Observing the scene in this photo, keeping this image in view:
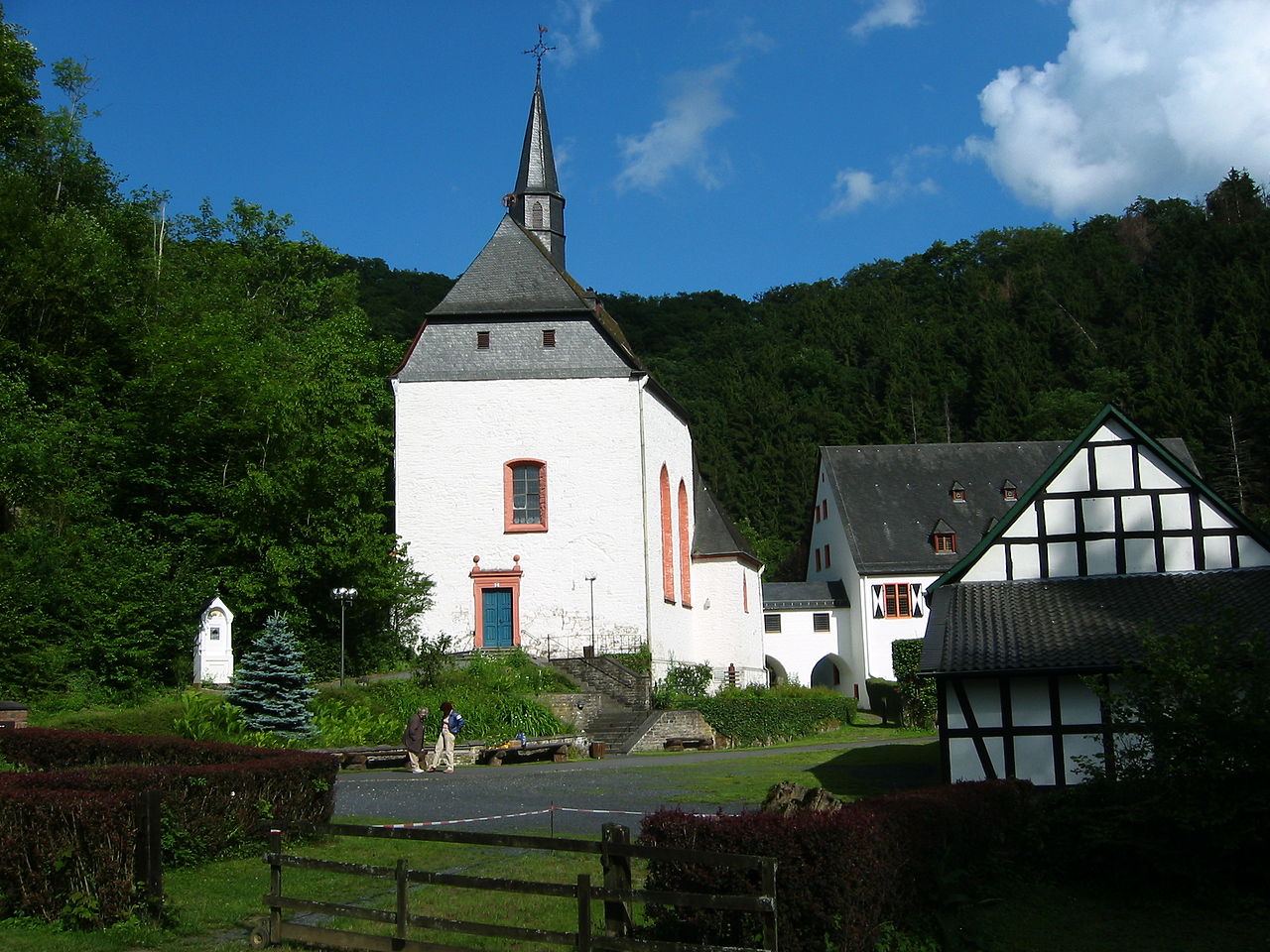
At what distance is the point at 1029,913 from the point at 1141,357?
204ft

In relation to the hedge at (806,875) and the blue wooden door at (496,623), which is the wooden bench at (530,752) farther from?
the hedge at (806,875)

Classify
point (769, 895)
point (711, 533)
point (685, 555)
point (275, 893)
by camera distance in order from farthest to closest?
point (711, 533)
point (685, 555)
point (275, 893)
point (769, 895)

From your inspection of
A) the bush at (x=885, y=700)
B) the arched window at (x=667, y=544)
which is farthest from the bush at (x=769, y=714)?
the arched window at (x=667, y=544)

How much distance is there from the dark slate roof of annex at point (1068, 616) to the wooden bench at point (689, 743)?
32.8ft

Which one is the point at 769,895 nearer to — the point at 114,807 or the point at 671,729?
the point at 114,807

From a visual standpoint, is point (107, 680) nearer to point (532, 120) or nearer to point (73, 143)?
point (73, 143)

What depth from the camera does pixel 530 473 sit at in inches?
1335

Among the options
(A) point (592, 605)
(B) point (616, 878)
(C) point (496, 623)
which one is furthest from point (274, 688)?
(B) point (616, 878)

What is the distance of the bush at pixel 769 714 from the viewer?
29547 millimetres

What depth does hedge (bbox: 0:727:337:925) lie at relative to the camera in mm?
9148

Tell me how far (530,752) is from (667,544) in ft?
43.5

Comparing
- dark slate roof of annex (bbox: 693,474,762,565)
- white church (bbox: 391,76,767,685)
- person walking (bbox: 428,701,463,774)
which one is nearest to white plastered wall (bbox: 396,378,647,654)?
white church (bbox: 391,76,767,685)

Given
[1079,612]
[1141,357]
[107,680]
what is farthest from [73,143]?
[1141,357]

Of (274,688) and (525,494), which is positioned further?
(525,494)
